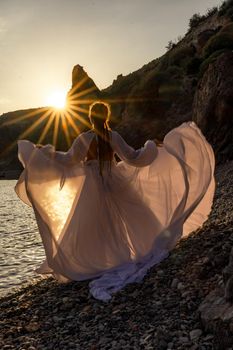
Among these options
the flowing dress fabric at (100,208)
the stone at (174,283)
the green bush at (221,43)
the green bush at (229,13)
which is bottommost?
the stone at (174,283)

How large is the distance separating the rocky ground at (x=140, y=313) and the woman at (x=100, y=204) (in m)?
0.37

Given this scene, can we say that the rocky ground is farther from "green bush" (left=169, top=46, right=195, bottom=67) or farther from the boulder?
"green bush" (left=169, top=46, right=195, bottom=67)

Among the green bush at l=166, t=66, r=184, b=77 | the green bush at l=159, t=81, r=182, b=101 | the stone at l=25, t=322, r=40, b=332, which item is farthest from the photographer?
the green bush at l=166, t=66, r=184, b=77

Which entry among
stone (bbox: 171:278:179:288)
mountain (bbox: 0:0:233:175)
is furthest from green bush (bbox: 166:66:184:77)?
stone (bbox: 171:278:179:288)

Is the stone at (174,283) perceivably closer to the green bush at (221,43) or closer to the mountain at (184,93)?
the mountain at (184,93)

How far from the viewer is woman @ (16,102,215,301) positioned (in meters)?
6.75

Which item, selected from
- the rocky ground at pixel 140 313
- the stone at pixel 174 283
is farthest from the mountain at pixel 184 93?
the stone at pixel 174 283

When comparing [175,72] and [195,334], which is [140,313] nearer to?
[195,334]

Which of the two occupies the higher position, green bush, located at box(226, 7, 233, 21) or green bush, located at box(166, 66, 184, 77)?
green bush, located at box(226, 7, 233, 21)

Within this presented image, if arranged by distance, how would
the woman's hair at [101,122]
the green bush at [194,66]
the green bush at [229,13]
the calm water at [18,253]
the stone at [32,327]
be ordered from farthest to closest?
the green bush at [229,13], the green bush at [194,66], the calm water at [18,253], the woman's hair at [101,122], the stone at [32,327]

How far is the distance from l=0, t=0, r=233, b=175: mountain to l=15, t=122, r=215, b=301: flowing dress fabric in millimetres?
13087

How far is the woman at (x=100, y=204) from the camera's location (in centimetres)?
675

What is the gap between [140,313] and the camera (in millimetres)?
5164

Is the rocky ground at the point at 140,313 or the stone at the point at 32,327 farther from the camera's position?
the stone at the point at 32,327
